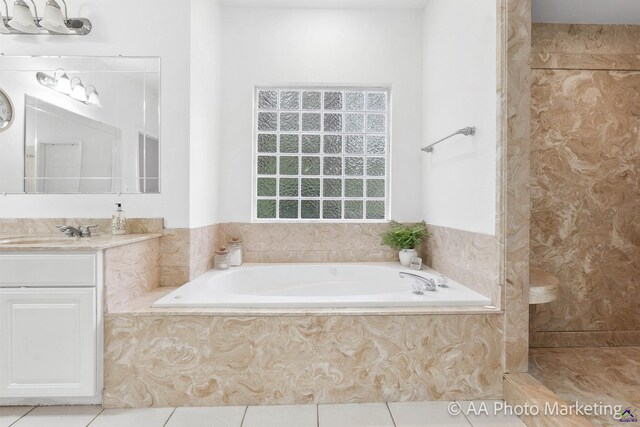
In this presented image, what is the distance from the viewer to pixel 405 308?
5.70 ft

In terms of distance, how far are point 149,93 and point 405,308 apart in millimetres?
2165

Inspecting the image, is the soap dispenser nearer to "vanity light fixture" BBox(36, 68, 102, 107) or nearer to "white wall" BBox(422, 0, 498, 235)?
"vanity light fixture" BBox(36, 68, 102, 107)

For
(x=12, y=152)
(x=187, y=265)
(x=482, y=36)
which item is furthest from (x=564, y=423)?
(x=12, y=152)

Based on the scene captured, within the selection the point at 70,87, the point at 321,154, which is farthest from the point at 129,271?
the point at 321,154

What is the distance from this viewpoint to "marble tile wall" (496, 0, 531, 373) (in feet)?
5.59

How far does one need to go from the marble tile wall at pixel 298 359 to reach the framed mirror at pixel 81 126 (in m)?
1.07

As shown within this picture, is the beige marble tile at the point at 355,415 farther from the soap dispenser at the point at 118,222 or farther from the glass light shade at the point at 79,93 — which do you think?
the glass light shade at the point at 79,93

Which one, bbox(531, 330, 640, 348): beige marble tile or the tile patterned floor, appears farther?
bbox(531, 330, 640, 348): beige marble tile

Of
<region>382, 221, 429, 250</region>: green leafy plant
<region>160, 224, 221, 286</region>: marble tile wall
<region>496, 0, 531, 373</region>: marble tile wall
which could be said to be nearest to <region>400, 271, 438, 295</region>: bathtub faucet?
<region>496, 0, 531, 373</region>: marble tile wall

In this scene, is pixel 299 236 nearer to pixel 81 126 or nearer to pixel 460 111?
pixel 460 111

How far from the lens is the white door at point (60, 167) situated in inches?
86.7

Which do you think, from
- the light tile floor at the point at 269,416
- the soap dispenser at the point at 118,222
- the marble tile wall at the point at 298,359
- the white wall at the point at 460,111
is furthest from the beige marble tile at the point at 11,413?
the white wall at the point at 460,111

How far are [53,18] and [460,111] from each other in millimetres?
2679

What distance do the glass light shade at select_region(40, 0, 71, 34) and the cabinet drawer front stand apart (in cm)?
148
